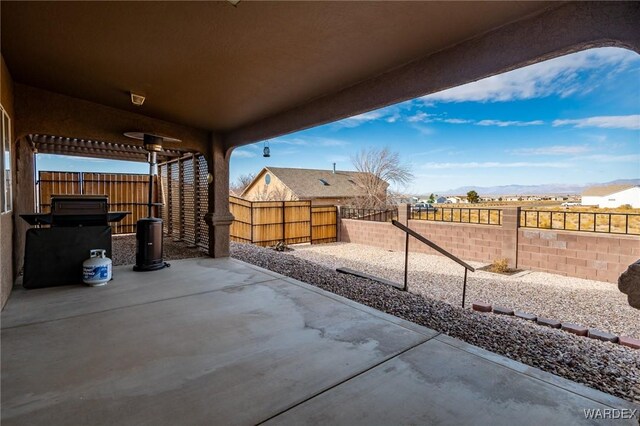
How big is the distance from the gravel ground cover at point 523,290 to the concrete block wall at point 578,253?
0.26 meters

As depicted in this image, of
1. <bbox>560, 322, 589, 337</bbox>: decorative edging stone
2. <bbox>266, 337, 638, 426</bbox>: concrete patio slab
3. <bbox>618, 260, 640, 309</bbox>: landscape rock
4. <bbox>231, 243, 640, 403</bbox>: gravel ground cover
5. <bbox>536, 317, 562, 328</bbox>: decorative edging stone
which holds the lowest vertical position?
<bbox>536, 317, 562, 328</bbox>: decorative edging stone

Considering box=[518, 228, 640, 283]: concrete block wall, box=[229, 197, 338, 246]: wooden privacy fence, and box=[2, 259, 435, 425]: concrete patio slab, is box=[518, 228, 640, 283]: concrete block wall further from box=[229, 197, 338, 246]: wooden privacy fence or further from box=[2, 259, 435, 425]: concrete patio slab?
box=[229, 197, 338, 246]: wooden privacy fence

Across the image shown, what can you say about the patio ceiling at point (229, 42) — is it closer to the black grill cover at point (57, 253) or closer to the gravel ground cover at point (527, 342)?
the black grill cover at point (57, 253)

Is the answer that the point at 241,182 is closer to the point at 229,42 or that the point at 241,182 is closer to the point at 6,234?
the point at 6,234

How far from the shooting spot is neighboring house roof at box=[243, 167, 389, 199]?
1869cm

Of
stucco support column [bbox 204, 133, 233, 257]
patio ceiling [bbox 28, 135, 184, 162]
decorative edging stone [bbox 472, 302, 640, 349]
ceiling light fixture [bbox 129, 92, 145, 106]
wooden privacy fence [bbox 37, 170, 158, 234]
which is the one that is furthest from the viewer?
wooden privacy fence [bbox 37, 170, 158, 234]

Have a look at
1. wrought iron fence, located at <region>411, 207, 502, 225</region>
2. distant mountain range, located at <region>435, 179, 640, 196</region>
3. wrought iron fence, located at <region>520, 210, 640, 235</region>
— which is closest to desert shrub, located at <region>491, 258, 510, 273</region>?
wrought iron fence, located at <region>520, 210, 640, 235</region>

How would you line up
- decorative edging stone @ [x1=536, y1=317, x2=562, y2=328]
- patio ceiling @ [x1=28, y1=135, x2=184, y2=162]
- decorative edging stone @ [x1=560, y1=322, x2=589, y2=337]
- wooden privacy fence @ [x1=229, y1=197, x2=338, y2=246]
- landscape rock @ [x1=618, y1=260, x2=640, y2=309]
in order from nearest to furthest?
landscape rock @ [x1=618, y1=260, x2=640, y2=309], decorative edging stone @ [x1=560, y1=322, x2=589, y2=337], decorative edging stone @ [x1=536, y1=317, x2=562, y2=328], patio ceiling @ [x1=28, y1=135, x2=184, y2=162], wooden privacy fence @ [x1=229, y1=197, x2=338, y2=246]

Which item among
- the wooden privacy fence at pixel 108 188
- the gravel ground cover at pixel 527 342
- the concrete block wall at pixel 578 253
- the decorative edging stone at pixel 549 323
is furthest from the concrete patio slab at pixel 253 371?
the wooden privacy fence at pixel 108 188

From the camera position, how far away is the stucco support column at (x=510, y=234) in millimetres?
7980

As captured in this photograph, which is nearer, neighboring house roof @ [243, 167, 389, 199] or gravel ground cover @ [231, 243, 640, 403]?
gravel ground cover @ [231, 243, 640, 403]

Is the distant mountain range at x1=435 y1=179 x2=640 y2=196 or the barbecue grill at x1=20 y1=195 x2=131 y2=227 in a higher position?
the distant mountain range at x1=435 y1=179 x2=640 y2=196

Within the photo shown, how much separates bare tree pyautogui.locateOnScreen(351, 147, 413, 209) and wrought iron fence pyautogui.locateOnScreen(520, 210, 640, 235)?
343 inches

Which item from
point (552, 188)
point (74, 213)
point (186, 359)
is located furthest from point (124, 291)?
point (552, 188)
